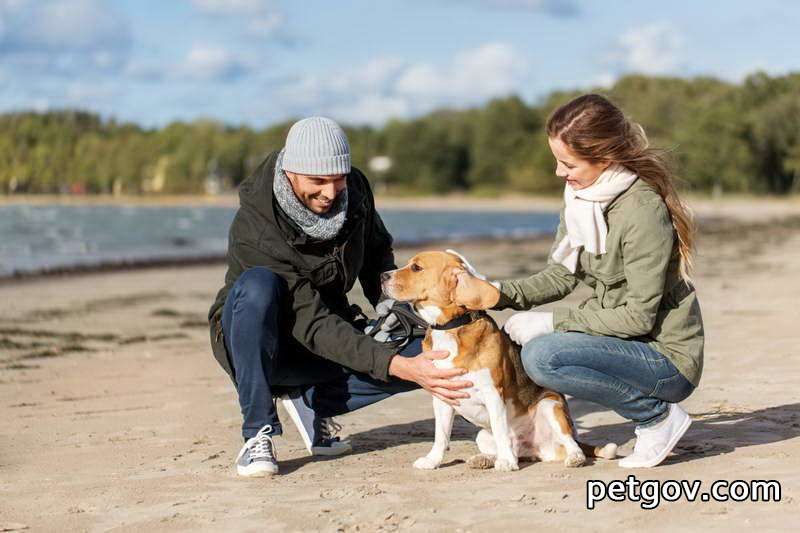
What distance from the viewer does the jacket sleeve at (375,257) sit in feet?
17.4

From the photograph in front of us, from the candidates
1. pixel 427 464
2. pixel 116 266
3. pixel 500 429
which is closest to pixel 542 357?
pixel 500 429

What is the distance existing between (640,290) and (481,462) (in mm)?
1183

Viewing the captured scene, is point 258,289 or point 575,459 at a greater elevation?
point 258,289

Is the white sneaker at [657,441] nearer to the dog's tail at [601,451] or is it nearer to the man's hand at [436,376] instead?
the dog's tail at [601,451]

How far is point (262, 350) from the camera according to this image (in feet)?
15.1

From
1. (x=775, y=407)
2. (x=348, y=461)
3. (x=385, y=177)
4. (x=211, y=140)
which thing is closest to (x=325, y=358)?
(x=348, y=461)

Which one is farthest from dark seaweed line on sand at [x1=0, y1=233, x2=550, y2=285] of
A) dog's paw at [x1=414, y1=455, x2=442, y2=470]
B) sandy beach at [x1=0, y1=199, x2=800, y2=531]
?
dog's paw at [x1=414, y1=455, x2=442, y2=470]

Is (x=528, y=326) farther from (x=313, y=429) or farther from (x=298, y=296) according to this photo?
(x=313, y=429)

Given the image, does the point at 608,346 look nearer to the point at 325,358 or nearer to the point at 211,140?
the point at 325,358

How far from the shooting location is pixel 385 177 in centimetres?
11462

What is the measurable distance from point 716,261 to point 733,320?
32.0 feet

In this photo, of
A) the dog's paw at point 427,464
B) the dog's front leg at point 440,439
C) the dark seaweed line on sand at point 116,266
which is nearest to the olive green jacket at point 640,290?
the dog's front leg at point 440,439

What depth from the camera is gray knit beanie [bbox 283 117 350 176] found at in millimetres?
4547

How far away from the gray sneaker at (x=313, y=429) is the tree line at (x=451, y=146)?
63.6 metres
